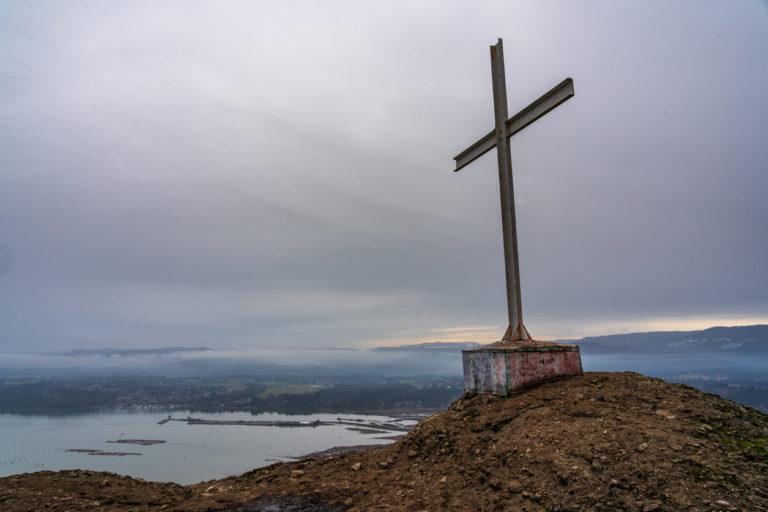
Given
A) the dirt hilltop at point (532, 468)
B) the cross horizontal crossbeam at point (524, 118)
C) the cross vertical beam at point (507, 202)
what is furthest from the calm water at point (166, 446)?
the cross horizontal crossbeam at point (524, 118)

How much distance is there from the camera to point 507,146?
813 centimetres

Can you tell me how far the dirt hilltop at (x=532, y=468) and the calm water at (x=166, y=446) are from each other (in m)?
26.1

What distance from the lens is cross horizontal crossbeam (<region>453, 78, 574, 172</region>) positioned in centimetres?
693

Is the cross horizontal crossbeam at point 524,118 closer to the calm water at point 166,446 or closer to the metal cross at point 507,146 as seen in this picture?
the metal cross at point 507,146

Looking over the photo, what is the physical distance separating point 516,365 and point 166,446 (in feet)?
172

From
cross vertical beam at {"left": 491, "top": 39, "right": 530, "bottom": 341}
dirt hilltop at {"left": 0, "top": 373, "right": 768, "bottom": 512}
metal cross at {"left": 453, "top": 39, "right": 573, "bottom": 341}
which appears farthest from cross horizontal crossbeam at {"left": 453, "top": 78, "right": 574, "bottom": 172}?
dirt hilltop at {"left": 0, "top": 373, "right": 768, "bottom": 512}

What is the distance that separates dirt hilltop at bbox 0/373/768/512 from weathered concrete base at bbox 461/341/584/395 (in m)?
0.23

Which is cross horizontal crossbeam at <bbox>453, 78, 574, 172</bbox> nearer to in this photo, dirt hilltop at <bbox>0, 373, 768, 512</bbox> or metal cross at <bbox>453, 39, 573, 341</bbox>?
metal cross at <bbox>453, 39, 573, 341</bbox>

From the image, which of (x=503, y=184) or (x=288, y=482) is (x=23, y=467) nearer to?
(x=288, y=482)

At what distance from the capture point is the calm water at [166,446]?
33938 mm

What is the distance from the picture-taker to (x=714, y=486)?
352 centimetres

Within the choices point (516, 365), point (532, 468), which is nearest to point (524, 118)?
point (516, 365)

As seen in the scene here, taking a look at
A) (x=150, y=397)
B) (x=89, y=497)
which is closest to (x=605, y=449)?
(x=89, y=497)

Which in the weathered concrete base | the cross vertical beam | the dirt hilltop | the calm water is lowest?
the calm water
